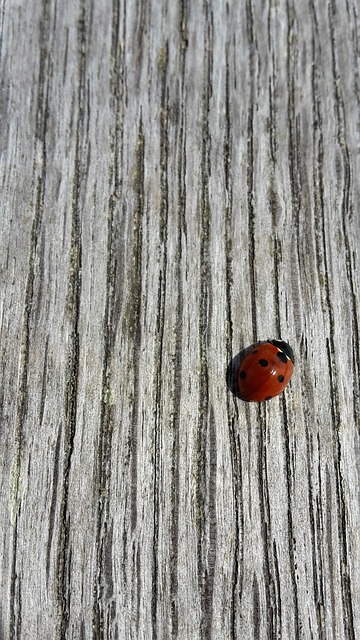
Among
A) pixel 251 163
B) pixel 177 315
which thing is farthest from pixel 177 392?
pixel 251 163

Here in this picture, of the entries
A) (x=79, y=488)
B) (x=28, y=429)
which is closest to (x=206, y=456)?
(x=79, y=488)

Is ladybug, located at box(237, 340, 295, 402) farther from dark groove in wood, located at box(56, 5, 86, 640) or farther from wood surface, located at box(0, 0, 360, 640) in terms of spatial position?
dark groove in wood, located at box(56, 5, 86, 640)

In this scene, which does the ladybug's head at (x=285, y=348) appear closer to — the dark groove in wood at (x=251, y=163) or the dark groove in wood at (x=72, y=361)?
the dark groove in wood at (x=251, y=163)

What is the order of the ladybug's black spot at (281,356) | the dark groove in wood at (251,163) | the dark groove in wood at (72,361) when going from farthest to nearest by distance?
the dark groove in wood at (251,163)
the ladybug's black spot at (281,356)
the dark groove in wood at (72,361)

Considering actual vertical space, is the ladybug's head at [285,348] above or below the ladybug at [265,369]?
above

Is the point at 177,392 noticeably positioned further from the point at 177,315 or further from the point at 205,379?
the point at 177,315

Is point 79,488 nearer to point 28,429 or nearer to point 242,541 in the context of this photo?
point 28,429

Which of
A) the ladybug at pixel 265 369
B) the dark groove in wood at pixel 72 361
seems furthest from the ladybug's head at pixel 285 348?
the dark groove in wood at pixel 72 361
